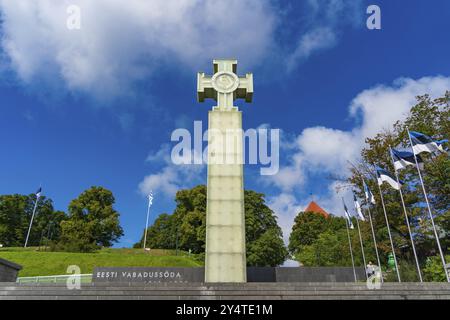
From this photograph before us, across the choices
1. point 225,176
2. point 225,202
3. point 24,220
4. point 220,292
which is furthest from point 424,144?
point 24,220

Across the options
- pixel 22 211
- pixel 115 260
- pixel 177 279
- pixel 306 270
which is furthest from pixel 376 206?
pixel 22 211

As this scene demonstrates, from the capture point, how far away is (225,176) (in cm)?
1670

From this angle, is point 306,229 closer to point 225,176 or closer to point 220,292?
point 225,176

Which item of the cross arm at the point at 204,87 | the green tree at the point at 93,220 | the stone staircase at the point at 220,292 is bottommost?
the stone staircase at the point at 220,292

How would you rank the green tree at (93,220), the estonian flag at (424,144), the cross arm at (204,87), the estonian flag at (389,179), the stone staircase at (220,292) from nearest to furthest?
the stone staircase at (220,292) < the estonian flag at (424,144) < the cross arm at (204,87) < the estonian flag at (389,179) < the green tree at (93,220)

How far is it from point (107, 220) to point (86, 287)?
5048 centimetres

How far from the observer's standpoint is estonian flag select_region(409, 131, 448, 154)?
17.3 m

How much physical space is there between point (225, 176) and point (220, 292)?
6.58 meters

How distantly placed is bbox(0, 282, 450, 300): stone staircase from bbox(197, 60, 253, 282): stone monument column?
12.5ft

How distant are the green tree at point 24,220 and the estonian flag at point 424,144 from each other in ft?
214

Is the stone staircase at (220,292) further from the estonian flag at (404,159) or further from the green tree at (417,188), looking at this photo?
the green tree at (417,188)

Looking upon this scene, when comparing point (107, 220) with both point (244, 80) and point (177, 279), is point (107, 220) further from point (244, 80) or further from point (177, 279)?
point (244, 80)

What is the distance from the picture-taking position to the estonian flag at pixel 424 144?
17266 millimetres

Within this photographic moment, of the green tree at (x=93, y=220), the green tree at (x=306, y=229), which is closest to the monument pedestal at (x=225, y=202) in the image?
the green tree at (x=93, y=220)
